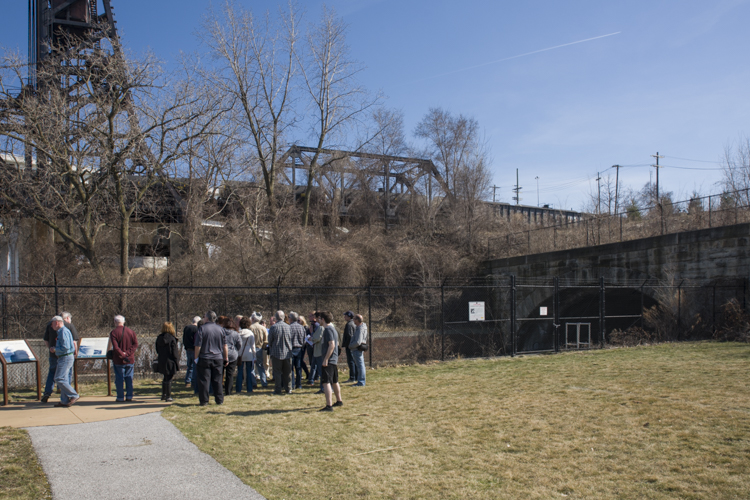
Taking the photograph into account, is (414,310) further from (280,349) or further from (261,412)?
(261,412)

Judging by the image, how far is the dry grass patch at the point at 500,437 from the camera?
17.0ft

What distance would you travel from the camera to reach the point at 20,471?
5.66 m

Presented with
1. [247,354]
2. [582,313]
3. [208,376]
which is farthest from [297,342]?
[582,313]

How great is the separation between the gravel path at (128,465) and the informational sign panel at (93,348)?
3095 millimetres

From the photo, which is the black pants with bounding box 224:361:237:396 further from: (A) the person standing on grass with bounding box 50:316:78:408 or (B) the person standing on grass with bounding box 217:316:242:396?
(A) the person standing on grass with bounding box 50:316:78:408

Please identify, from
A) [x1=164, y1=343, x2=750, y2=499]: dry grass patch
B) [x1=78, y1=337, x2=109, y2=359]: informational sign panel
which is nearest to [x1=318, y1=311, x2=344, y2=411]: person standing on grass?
[x1=164, y1=343, x2=750, y2=499]: dry grass patch

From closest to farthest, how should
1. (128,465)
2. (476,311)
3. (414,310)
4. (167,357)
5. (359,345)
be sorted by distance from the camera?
(128,465)
(167,357)
(359,345)
(476,311)
(414,310)

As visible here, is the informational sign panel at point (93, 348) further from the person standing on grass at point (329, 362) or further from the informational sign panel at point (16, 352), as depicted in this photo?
the person standing on grass at point (329, 362)

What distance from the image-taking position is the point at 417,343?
76.4 feet

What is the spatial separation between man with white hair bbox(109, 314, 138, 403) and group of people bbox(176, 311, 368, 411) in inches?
21.4

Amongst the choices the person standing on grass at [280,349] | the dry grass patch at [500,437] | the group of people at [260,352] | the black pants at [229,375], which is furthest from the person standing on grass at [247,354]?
the person standing on grass at [280,349]

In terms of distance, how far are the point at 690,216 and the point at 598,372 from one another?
15.7m

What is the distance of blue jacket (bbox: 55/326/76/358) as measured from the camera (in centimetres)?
935

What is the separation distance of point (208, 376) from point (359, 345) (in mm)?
3351
